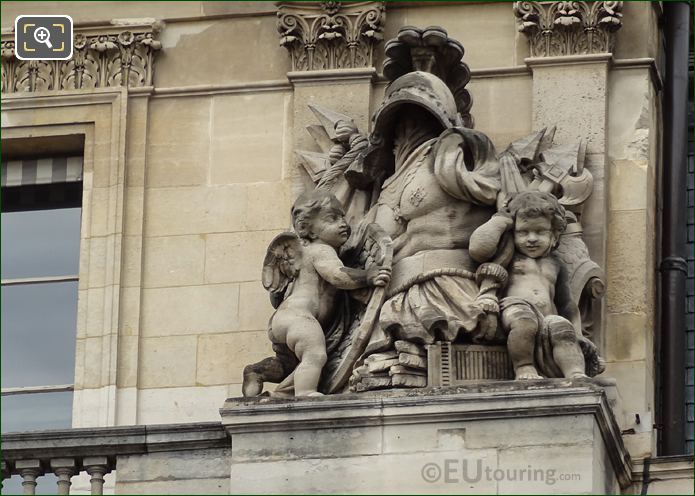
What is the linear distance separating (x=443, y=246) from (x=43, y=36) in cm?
426

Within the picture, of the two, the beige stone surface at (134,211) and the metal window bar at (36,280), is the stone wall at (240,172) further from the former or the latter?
the metal window bar at (36,280)

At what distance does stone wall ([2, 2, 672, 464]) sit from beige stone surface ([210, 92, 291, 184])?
1 cm

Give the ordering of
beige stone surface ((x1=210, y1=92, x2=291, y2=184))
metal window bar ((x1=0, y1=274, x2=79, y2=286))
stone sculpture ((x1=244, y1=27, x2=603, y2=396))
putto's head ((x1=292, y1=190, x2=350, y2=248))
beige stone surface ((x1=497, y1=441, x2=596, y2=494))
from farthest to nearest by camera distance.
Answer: metal window bar ((x1=0, y1=274, x2=79, y2=286))
beige stone surface ((x1=210, y1=92, x2=291, y2=184))
putto's head ((x1=292, y1=190, x2=350, y2=248))
stone sculpture ((x1=244, y1=27, x2=603, y2=396))
beige stone surface ((x1=497, y1=441, x2=596, y2=494))

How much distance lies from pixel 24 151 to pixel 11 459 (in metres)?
3.73

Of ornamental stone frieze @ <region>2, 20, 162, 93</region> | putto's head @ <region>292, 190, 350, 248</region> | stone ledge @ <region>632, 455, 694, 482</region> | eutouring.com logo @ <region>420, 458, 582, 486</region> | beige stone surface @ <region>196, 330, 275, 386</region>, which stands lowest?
eutouring.com logo @ <region>420, 458, 582, 486</region>

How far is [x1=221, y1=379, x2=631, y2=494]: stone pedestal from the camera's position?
68.6 ft

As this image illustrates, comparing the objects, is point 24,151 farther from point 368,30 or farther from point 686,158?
point 686,158

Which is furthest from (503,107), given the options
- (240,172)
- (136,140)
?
(136,140)

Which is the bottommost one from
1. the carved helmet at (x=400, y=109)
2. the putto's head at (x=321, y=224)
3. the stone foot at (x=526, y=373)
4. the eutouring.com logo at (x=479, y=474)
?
the eutouring.com logo at (x=479, y=474)

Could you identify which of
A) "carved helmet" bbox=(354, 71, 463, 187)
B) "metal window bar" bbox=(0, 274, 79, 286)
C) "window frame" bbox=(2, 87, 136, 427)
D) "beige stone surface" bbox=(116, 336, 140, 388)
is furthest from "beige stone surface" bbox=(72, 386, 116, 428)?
"carved helmet" bbox=(354, 71, 463, 187)

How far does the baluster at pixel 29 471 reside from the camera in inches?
865

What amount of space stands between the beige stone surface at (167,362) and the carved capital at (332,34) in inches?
90.8

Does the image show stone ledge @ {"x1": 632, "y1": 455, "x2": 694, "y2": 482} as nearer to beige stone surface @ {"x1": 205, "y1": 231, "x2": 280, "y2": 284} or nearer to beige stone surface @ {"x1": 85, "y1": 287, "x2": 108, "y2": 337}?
beige stone surface @ {"x1": 205, "y1": 231, "x2": 280, "y2": 284}

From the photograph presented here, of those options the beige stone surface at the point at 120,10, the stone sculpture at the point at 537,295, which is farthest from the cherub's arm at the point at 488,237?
the beige stone surface at the point at 120,10
